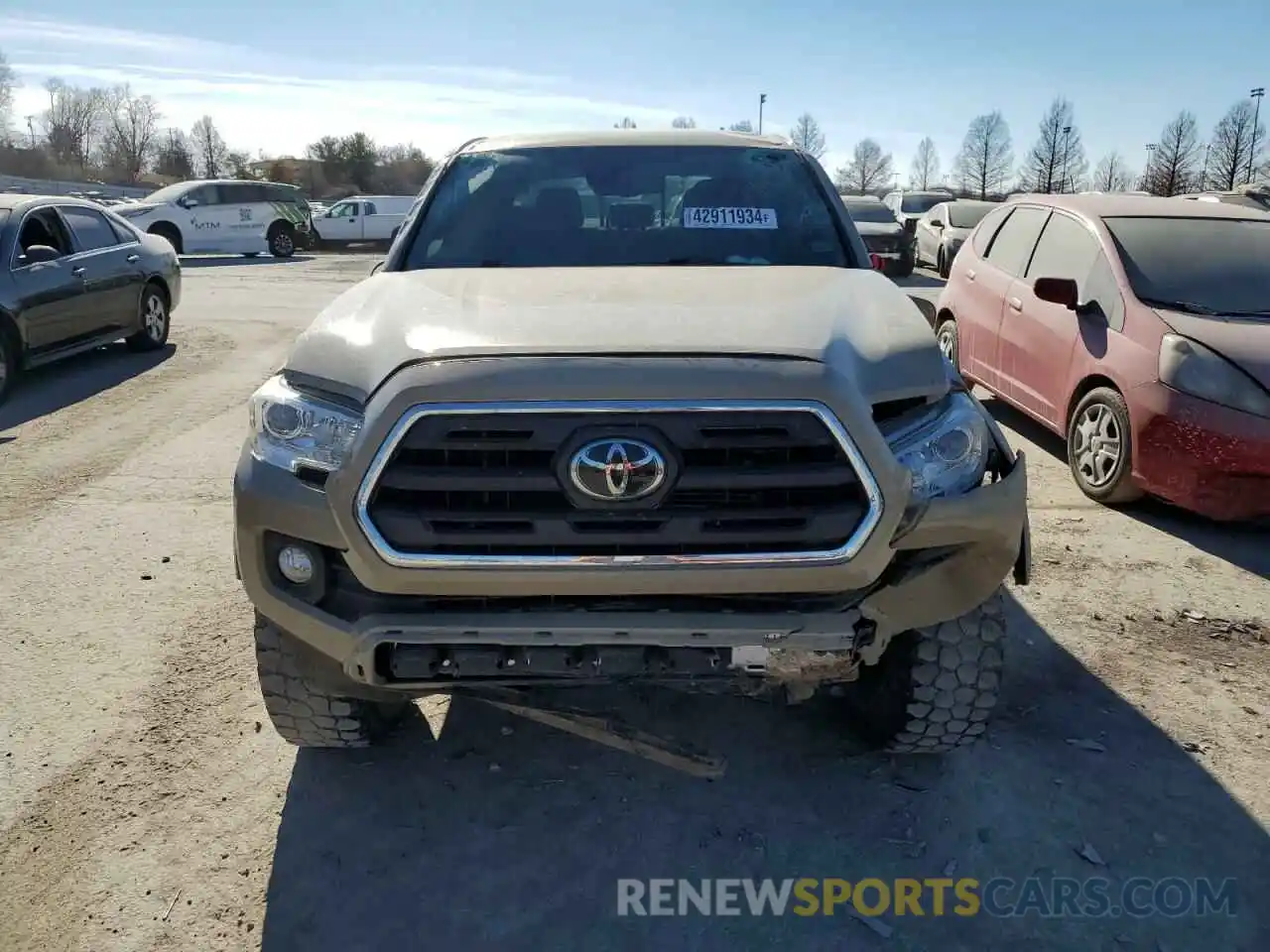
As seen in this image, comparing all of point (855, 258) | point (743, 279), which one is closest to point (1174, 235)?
point (855, 258)

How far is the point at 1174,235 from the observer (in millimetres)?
5895

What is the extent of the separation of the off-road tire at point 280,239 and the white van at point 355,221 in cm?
331


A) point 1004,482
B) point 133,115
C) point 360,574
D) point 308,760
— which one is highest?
point 133,115

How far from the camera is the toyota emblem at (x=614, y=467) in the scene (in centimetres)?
228

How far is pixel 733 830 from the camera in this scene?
9.09 feet

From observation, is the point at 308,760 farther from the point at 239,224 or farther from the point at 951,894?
the point at 239,224

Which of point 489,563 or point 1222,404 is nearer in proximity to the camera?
point 489,563

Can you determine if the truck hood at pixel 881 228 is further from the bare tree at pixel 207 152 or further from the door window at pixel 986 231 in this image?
the bare tree at pixel 207 152

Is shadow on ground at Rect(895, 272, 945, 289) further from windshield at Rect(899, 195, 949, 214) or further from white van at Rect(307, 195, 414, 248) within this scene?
white van at Rect(307, 195, 414, 248)

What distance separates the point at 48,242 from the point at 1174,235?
8860 millimetres

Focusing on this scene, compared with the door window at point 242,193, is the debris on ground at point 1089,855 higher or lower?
lower

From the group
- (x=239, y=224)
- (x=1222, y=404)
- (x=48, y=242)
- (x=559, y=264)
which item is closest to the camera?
(x=559, y=264)

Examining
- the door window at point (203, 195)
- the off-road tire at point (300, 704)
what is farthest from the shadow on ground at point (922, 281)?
the door window at point (203, 195)

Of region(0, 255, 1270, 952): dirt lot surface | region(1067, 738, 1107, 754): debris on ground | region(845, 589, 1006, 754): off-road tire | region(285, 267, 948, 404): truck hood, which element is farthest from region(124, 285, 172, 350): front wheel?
region(1067, 738, 1107, 754): debris on ground
